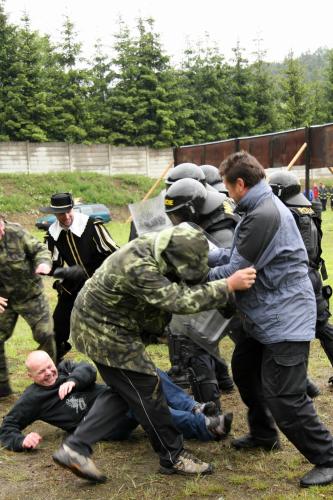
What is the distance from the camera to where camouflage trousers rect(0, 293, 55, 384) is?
225 inches

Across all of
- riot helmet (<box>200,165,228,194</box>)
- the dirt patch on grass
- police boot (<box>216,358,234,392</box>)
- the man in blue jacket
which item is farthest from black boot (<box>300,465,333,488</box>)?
the dirt patch on grass

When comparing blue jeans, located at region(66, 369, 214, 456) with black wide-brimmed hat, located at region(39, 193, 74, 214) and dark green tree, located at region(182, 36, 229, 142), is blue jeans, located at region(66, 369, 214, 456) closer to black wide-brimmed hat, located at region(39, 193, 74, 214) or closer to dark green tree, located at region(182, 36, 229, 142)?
black wide-brimmed hat, located at region(39, 193, 74, 214)

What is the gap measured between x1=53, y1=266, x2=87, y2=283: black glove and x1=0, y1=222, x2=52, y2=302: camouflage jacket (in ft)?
1.09

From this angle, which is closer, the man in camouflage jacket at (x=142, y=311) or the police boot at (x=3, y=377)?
the man in camouflage jacket at (x=142, y=311)

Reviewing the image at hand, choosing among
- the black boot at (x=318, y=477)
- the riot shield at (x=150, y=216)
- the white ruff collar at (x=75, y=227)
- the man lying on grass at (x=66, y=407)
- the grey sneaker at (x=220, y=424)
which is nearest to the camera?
the black boot at (x=318, y=477)

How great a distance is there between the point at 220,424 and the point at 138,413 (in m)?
0.71

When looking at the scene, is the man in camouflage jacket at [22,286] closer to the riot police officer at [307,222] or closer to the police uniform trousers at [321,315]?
the riot police officer at [307,222]

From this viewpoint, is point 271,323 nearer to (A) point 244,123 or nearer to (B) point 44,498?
(B) point 44,498

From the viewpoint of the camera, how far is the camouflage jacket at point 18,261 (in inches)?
218

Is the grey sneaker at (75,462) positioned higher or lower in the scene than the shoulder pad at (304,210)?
lower

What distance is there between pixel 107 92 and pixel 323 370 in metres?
39.4

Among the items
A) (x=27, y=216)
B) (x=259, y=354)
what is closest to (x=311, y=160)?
(x=259, y=354)

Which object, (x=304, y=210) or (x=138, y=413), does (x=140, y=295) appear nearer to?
(x=138, y=413)

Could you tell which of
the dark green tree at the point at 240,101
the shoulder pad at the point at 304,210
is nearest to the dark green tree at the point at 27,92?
the dark green tree at the point at 240,101
